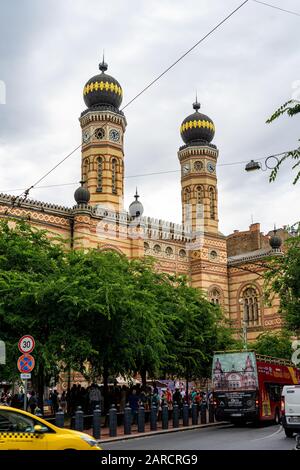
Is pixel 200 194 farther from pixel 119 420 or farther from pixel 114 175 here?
pixel 119 420

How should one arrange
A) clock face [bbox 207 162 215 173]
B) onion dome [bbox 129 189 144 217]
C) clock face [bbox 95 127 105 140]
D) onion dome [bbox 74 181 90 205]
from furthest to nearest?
1. onion dome [bbox 129 189 144 217]
2. clock face [bbox 207 162 215 173]
3. clock face [bbox 95 127 105 140]
4. onion dome [bbox 74 181 90 205]

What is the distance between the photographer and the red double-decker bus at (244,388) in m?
18.8

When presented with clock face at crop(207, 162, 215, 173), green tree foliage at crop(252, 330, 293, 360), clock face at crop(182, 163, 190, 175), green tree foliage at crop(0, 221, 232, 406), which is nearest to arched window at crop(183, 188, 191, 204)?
clock face at crop(182, 163, 190, 175)

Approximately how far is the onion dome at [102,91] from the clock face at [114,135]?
1.80m

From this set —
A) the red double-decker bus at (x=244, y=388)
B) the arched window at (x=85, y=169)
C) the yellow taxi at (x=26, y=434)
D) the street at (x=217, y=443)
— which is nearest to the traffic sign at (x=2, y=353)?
the street at (x=217, y=443)

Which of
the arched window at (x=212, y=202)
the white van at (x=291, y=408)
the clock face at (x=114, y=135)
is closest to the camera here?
the white van at (x=291, y=408)

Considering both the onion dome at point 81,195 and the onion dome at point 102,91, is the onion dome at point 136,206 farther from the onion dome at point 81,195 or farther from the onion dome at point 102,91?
the onion dome at point 81,195

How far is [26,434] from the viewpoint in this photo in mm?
7660

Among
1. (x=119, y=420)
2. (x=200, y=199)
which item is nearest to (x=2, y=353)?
(x=119, y=420)

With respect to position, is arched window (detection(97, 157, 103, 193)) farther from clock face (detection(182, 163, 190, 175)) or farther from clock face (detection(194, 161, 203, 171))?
clock face (detection(194, 161, 203, 171))

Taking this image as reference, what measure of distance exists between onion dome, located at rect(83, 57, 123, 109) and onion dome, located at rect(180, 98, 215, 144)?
7575 mm

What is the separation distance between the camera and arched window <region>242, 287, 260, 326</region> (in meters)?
42.0
